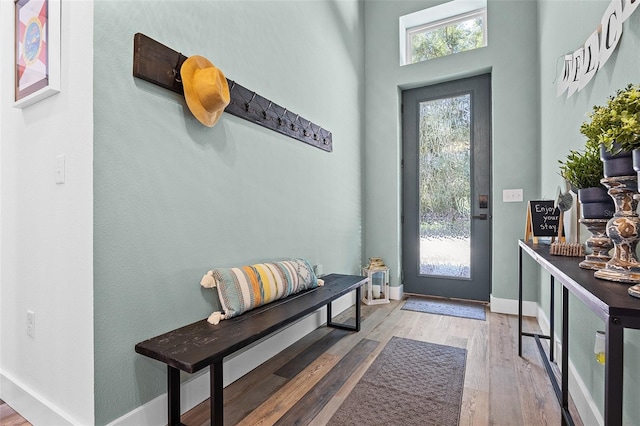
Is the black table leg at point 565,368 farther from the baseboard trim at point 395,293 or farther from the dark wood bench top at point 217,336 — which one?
the baseboard trim at point 395,293

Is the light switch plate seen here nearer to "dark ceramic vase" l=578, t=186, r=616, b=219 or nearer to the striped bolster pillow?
→ the striped bolster pillow

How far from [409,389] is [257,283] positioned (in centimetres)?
103

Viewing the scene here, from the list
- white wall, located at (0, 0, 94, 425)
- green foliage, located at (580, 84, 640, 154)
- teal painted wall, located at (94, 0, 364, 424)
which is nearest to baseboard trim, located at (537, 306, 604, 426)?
green foliage, located at (580, 84, 640, 154)

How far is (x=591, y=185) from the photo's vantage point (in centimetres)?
121

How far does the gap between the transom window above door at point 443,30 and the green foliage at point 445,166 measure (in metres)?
0.58

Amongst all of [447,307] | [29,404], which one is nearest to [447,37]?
[447,307]

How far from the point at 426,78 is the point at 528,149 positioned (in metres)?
1.30

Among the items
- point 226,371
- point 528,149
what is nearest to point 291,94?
point 226,371

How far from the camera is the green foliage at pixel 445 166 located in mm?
3543

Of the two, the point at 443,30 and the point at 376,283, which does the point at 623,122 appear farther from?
the point at 443,30

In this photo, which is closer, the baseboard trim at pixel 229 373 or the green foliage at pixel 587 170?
the green foliage at pixel 587 170

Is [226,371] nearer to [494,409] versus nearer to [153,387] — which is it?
[153,387]

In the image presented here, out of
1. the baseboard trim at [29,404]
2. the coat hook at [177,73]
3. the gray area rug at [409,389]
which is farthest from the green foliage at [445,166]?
the baseboard trim at [29,404]

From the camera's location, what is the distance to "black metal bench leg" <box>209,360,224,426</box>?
49.2 inches
